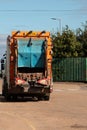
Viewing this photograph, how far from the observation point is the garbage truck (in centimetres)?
2842

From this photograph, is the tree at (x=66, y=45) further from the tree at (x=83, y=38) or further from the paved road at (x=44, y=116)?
the paved road at (x=44, y=116)

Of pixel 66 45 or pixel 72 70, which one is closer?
pixel 72 70

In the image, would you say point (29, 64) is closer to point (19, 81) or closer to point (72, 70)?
point (19, 81)

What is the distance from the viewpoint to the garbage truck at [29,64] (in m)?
28.4

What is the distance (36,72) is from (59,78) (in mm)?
25104

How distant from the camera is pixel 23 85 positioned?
28.4 metres

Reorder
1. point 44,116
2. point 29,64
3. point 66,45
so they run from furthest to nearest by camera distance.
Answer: point 66,45, point 29,64, point 44,116

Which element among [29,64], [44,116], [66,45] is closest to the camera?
[44,116]

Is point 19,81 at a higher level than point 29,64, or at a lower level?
lower

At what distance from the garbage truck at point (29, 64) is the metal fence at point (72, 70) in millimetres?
24323

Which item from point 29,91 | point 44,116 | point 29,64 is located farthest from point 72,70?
point 44,116

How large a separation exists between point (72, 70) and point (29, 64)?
82.3ft

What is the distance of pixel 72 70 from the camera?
5394 centimetres

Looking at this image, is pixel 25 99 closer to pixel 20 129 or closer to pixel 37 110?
pixel 37 110
